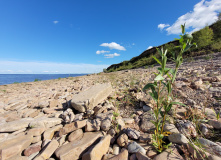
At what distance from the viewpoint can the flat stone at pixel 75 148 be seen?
3.79 ft

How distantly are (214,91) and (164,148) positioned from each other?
6.62ft

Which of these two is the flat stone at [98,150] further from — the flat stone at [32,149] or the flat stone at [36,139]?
the flat stone at [36,139]

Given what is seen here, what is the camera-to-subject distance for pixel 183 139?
3.73 feet

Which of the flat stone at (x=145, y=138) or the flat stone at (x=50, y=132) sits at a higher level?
the flat stone at (x=145, y=138)

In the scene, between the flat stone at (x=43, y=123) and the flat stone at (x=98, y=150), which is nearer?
the flat stone at (x=98, y=150)

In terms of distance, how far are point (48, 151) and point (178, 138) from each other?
1594 mm

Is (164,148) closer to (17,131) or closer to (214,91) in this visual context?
(214,91)

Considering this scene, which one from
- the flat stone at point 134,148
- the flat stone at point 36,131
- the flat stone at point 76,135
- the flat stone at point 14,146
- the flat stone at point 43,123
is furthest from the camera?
the flat stone at point 43,123

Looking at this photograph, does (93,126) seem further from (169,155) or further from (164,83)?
(164,83)

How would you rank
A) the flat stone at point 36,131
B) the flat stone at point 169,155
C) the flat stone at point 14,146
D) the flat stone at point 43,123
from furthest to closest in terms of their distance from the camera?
the flat stone at point 43,123
the flat stone at point 36,131
the flat stone at point 14,146
the flat stone at point 169,155

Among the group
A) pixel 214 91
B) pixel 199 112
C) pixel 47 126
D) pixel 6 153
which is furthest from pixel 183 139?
pixel 6 153

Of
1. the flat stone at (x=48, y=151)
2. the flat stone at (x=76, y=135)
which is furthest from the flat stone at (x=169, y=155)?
the flat stone at (x=48, y=151)

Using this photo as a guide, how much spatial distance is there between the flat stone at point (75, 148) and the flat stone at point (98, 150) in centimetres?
12

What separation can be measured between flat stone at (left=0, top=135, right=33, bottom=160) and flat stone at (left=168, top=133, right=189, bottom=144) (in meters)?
1.92
